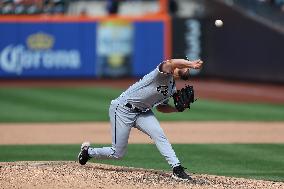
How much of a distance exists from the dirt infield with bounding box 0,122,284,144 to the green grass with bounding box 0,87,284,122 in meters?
0.88

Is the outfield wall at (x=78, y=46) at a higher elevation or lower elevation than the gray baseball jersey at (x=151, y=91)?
lower

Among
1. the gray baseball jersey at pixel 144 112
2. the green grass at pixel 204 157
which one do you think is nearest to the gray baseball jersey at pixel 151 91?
the gray baseball jersey at pixel 144 112

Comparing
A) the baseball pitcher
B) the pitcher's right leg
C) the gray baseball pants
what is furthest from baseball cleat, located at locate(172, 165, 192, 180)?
the pitcher's right leg

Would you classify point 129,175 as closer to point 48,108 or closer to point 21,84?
point 48,108

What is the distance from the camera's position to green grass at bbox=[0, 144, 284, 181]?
10.4m

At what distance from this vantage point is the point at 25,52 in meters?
23.5

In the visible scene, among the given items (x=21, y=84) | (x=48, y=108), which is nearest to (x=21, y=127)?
(x=48, y=108)

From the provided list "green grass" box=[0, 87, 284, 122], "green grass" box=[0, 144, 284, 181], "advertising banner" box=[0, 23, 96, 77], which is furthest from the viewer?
"advertising banner" box=[0, 23, 96, 77]

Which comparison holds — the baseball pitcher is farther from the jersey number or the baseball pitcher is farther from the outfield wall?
the outfield wall

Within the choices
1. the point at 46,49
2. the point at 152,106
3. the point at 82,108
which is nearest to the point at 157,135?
the point at 152,106

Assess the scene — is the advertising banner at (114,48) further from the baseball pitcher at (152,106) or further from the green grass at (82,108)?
the baseball pitcher at (152,106)

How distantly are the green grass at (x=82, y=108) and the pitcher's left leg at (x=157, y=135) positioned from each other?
22.7 feet

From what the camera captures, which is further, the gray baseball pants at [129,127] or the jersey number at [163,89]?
the gray baseball pants at [129,127]

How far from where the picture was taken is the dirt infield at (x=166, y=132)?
1345 centimetres
